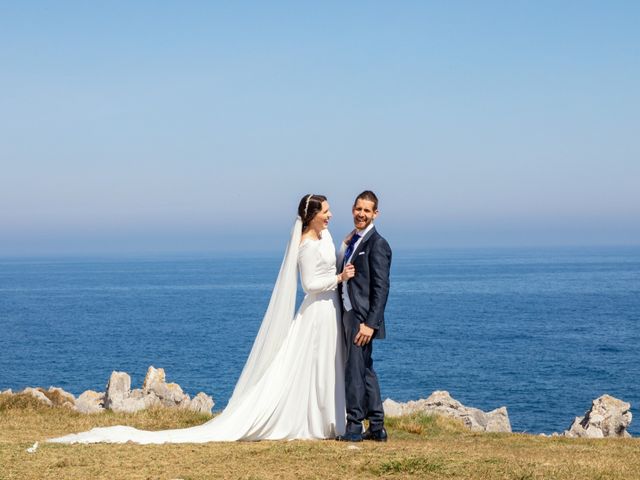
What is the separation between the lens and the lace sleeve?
1202 cm

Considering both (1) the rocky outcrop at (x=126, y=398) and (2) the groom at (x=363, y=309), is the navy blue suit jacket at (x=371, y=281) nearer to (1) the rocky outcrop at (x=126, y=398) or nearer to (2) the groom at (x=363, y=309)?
(2) the groom at (x=363, y=309)

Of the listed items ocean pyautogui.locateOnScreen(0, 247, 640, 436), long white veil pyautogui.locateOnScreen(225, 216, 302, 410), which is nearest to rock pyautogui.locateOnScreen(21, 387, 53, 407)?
long white veil pyautogui.locateOnScreen(225, 216, 302, 410)

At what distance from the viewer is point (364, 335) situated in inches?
469

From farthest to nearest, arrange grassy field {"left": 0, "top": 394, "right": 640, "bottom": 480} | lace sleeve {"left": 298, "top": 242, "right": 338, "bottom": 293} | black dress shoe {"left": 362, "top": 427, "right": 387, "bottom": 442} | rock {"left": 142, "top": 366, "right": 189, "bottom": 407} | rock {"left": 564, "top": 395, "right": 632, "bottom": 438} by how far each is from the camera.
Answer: rock {"left": 564, "top": 395, "right": 632, "bottom": 438}, rock {"left": 142, "top": 366, "right": 189, "bottom": 407}, black dress shoe {"left": 362, "top": 427, "right": 387, "bottom": 442}, lace sleeve {"left": 298, "top": 242, "right": 338, "bottom": 293}, grassy field {"left": 0, "top": 394, "right": 640, "bottom": 480}

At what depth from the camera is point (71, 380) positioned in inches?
2367

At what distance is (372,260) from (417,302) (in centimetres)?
11831

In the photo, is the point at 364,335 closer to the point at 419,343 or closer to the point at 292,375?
the point at 292,375

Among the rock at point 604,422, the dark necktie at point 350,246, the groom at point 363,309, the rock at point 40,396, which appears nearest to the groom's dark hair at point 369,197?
the groom at point 363,309

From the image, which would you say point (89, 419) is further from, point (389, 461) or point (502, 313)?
point (502, 313)

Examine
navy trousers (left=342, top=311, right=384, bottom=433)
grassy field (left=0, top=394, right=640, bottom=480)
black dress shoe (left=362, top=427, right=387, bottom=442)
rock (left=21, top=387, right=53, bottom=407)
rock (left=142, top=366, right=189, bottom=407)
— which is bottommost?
rock (left=142, top=366, right=189, bottom=407)

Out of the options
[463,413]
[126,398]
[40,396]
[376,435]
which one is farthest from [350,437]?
[463,413]

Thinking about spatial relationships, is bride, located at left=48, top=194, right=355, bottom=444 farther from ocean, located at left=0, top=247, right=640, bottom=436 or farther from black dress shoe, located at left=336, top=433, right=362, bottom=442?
ocean, located at left=0, top=247, right=640, bottom=436

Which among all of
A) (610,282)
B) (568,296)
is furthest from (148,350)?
(610,282)

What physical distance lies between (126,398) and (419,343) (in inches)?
2502
